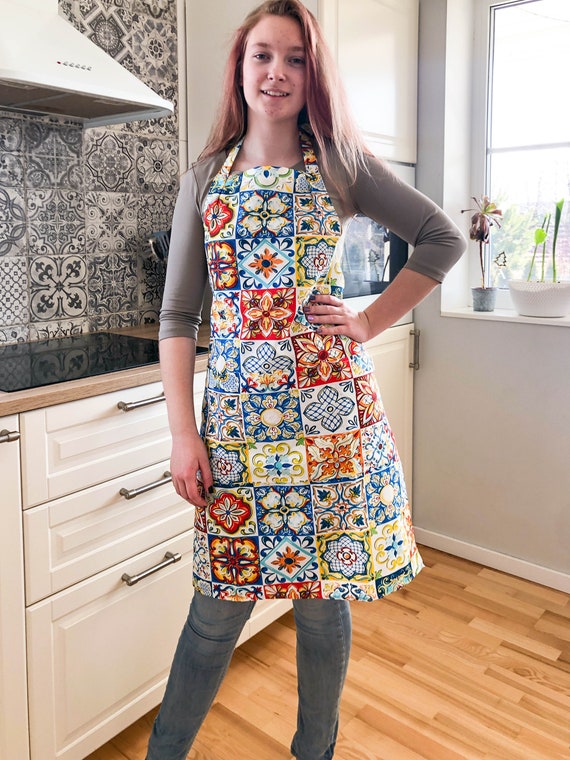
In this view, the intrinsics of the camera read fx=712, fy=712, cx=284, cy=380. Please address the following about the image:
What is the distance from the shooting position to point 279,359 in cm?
116

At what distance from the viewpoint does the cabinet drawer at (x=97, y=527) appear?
1.34 meters

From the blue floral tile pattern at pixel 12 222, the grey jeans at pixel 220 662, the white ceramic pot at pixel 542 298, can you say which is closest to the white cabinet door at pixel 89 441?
the grey jeans at pixel 220 662

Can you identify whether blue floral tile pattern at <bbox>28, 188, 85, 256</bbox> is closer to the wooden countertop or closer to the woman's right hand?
the wooden countertop

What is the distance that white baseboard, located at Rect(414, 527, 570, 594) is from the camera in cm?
227

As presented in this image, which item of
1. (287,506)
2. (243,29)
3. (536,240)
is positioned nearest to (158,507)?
(287,506)

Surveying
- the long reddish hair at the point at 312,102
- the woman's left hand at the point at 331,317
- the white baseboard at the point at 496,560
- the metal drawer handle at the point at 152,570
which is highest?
the long reddish hair at the point at 312,102

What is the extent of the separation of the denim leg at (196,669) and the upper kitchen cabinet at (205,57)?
1432mm

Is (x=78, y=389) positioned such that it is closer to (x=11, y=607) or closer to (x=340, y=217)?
(x=11, y=607)

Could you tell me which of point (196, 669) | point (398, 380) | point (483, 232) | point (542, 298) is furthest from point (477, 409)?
point (196, 669)

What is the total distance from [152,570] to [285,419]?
616 millimetres

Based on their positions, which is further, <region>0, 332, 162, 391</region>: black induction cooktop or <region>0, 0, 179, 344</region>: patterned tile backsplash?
<region>0, 0, 179, 344</region>: patterned tile backsplash

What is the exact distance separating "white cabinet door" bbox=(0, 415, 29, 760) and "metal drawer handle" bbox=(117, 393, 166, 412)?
0.79 feet

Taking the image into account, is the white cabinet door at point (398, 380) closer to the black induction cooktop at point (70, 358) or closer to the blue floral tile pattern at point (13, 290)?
the black induction cooktop at point (70, 358)

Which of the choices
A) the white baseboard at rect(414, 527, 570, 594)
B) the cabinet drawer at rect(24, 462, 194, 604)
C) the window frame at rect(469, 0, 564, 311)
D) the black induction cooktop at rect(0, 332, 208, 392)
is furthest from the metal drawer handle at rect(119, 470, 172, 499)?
the window frame at rect(469, 0, 564, 311)
